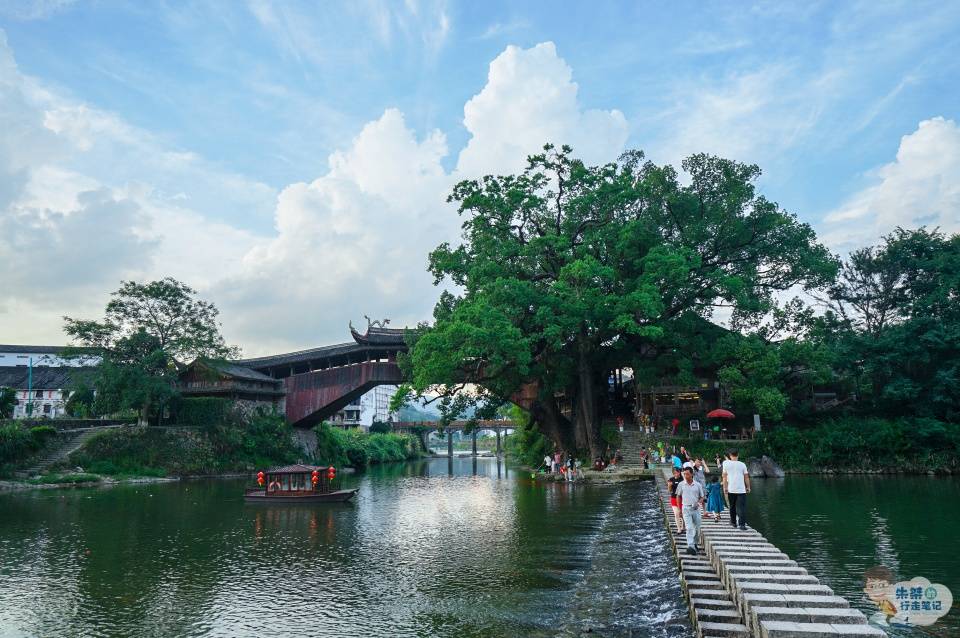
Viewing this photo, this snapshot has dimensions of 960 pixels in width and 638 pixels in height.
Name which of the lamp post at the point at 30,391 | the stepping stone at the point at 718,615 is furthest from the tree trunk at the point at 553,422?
the lamp post at the point at 30,391

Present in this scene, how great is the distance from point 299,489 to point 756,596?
2320cm

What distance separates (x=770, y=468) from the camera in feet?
111

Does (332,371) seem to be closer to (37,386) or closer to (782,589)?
(37,386)

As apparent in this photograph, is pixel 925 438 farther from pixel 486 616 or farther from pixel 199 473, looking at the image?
pixel 199 473

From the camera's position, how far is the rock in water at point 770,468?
110ft

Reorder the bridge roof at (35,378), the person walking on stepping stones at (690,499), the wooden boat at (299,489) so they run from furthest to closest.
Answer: the bridge roof at (35,378) < the wooden boat at (299,489) < the person walking on stepping stones at (690,499)

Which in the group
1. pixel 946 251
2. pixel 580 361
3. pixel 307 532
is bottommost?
pixel 307 532

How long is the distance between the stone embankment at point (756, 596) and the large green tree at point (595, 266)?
71.3 feet

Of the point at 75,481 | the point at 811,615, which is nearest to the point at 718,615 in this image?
the point at 811,615

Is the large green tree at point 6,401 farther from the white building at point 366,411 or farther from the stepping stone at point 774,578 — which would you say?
the stepping stone at point 774,578

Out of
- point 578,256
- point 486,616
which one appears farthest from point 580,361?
point 486,616

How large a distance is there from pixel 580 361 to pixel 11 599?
29356 millimetres

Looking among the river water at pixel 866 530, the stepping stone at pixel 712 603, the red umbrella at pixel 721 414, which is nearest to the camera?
the stepping stone at pixel 712 603

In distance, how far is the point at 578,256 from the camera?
36.1 m
